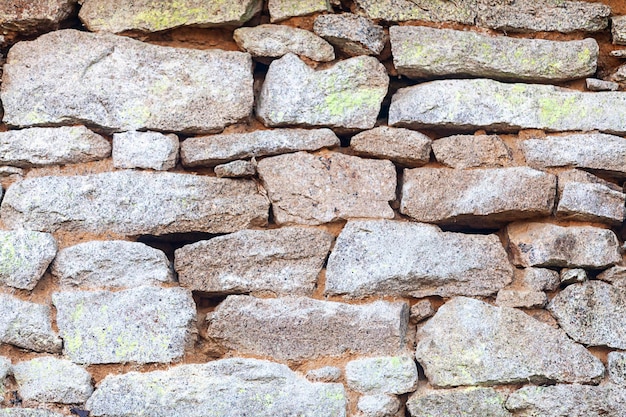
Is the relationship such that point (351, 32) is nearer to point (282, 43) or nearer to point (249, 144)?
point (282, 43)

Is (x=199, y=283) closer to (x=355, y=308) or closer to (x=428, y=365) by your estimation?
(x=355, y=308)

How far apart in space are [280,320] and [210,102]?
789mm

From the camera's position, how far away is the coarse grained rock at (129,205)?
271 centimetres

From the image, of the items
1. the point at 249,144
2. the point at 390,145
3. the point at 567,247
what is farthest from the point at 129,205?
the point at 567,247

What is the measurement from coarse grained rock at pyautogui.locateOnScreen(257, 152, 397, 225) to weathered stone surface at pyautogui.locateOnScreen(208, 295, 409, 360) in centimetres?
29

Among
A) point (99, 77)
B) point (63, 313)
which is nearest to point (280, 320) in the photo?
point (63, 313)

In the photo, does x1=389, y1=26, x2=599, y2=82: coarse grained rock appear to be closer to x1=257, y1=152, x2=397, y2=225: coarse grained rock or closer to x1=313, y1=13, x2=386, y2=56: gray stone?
x1=313, y1=13, x2=386, y2=56: gray stone

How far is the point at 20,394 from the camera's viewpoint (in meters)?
2.57

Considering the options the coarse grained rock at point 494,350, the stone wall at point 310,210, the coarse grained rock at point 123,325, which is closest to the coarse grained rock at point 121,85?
the stone wall at point 310,210

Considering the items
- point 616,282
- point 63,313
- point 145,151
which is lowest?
point 63,313

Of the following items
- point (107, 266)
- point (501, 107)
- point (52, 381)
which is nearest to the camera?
point (52, 381)

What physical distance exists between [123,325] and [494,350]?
121cm

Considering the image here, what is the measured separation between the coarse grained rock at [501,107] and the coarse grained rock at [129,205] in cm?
65

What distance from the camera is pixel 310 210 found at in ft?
9.13
